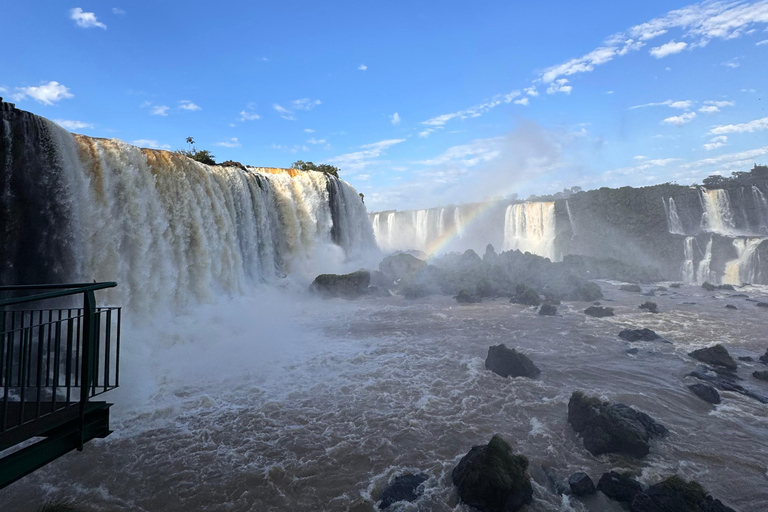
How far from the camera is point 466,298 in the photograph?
2419cm

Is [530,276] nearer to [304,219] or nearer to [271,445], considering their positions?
[304,219]

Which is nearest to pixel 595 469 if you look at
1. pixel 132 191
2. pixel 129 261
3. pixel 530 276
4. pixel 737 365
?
pixel 737 365

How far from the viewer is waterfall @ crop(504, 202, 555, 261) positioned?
4631cm

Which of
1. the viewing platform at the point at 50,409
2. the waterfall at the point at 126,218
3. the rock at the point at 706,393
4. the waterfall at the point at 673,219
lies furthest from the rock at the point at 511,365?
the waterfall at the point at 673,219

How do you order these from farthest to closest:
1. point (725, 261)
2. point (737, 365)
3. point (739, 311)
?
point (725, 261), point (739, 311), point (737, 365)

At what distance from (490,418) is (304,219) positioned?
23.3 metres

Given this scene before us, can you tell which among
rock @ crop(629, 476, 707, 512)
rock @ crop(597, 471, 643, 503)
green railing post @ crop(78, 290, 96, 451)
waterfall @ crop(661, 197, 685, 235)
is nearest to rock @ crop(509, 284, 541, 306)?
rock @ crop(597, 471, 643, 503)

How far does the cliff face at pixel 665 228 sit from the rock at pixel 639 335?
79.3ft

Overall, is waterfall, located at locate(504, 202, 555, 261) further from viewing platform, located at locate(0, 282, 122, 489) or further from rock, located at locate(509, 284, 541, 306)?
viewing platform, located at locate(0, 282, 122, 489)

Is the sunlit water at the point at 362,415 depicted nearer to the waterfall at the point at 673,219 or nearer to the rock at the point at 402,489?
the rock at the point at 402,489

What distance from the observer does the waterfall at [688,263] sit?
3519 centimetres

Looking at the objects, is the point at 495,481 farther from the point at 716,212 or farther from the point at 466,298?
the point at 716,212

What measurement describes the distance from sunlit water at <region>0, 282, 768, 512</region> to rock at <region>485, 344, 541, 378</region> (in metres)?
0.40

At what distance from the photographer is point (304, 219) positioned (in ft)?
97.1
